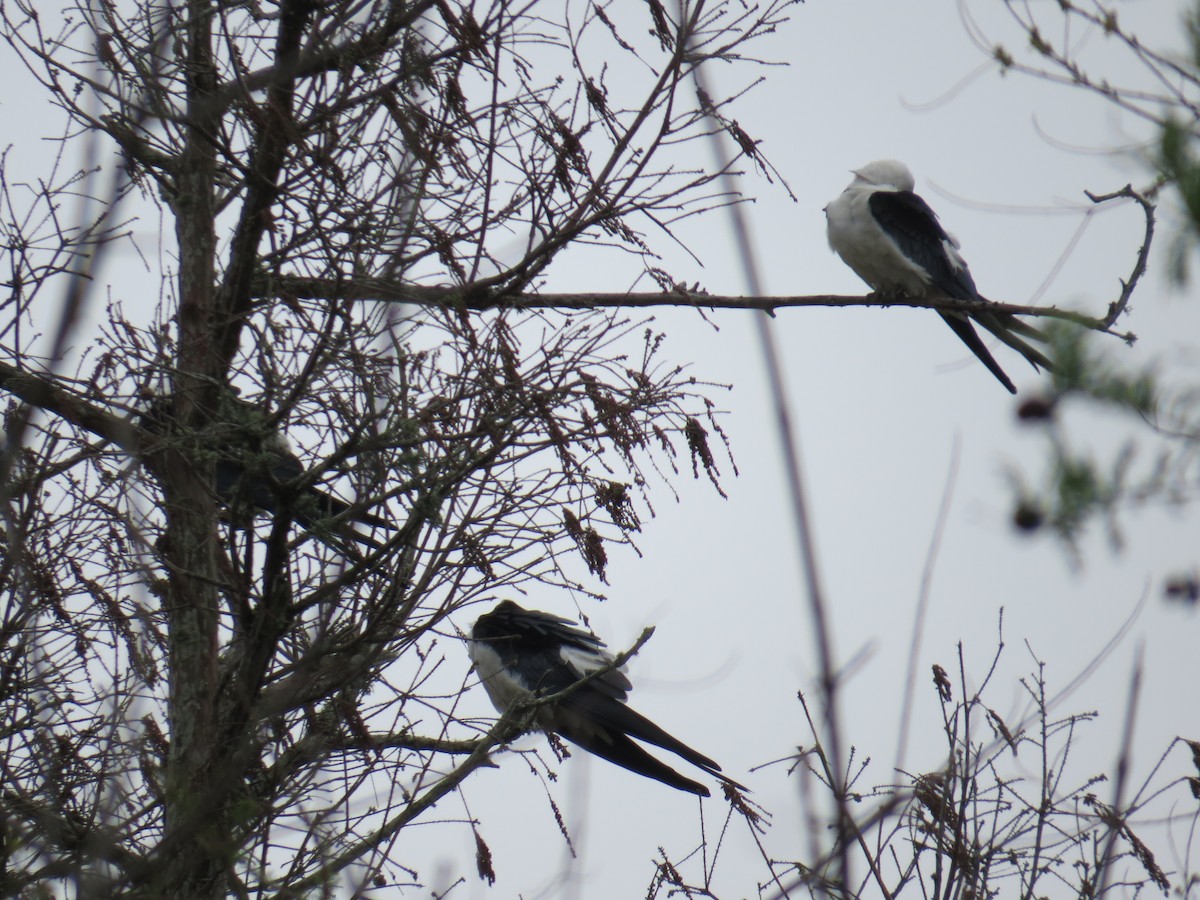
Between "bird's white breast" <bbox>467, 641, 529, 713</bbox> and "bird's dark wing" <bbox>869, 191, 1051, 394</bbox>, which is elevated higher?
"bird's dark wing" <bbox>869, 191, 1051, 394</bbox>

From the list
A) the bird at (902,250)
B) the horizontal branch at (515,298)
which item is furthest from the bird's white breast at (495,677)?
the bird at (902,250)

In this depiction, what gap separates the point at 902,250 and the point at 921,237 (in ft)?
0.55

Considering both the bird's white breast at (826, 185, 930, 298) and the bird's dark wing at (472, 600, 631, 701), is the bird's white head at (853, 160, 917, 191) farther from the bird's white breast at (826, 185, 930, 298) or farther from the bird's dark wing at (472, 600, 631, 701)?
the bird's dark wing at (472, 600, 631, 701)

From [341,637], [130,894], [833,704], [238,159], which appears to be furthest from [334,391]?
[833,704]

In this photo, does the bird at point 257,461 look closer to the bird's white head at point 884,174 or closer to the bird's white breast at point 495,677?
the bird's white breast at point 495,677

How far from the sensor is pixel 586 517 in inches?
154

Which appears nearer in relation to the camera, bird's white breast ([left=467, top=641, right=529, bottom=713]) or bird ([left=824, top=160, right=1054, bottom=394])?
bird's white breast ([left=467, top=641, right=529, bottom=713])

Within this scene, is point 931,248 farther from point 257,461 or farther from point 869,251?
point 257,461

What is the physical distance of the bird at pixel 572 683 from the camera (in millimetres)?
6059

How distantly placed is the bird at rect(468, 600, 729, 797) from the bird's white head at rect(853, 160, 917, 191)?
11.3ft

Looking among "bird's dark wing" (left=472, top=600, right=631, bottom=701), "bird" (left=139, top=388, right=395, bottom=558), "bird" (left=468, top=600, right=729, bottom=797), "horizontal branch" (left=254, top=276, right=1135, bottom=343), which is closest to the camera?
"bird" (left=139, top=388, right=395, bottom=558)

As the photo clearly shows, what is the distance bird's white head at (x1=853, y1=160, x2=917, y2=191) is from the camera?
8188 millimetres

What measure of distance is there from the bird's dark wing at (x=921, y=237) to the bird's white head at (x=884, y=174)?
1.32ft

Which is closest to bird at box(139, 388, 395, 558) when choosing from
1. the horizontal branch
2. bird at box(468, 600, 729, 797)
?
the horizontal branch
